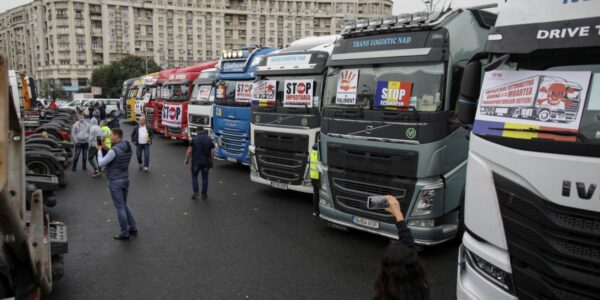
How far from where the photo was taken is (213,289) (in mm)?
4883

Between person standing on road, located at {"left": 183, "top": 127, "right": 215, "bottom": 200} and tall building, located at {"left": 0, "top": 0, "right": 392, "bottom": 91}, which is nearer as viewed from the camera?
person standing on road, located at {"left": 183, "top": 127, "right": 215, "bottom": 200}

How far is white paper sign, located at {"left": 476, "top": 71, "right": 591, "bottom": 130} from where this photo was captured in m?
2.96

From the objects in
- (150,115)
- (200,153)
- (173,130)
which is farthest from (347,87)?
(150,115)

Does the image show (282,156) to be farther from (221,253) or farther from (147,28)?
(147,28)

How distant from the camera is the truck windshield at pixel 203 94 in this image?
14.4 meters

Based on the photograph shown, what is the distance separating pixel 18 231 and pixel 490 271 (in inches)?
146

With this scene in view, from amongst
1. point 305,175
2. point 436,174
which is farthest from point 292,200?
point 436,174

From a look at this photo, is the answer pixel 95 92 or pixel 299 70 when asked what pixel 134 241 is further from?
pixel 95 92

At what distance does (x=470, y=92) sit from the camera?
12.2 ft

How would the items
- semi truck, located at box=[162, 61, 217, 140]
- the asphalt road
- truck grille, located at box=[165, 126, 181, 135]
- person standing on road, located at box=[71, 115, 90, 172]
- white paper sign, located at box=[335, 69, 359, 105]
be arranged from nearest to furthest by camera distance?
the asphalt road
white paper sign, located at box=[335, 69, 359, 105]
person standing on road, located at box=[71, 115, 90, 172]
semi truck, located at box=[162, 61, 217, 140]
truck grille, located at box=[165, 126, 181, 135]

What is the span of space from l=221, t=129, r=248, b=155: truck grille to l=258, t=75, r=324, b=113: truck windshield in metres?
2.41

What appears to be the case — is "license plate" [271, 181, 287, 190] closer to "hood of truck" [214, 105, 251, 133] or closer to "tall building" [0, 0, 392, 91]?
"hood of truck" [214, 105, 251, 133]

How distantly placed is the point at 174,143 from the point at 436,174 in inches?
619

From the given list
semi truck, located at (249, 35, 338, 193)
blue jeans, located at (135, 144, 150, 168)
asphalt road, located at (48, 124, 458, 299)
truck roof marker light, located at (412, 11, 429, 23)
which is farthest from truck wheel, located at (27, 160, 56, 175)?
truck roof marker light, located at (412, 11, 429, 23)
